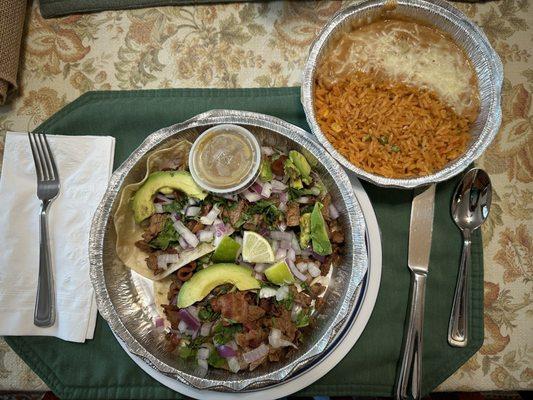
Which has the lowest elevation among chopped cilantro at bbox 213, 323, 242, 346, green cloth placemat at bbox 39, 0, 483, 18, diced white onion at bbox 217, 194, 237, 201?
chopped cilantro at bbox 213, 323, 242, 346

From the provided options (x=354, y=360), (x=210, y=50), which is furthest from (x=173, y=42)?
(x=354, y=360)

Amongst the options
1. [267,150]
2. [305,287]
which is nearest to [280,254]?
[305,287]

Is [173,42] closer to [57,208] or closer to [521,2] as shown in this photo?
[57,208]

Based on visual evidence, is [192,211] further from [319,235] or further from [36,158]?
[36,158]

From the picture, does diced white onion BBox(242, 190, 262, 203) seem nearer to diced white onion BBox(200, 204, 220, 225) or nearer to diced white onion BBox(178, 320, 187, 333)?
diced white onion BBox(200, 204, 220, 225)

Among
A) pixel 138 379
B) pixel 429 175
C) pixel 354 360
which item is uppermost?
pixel 429 175

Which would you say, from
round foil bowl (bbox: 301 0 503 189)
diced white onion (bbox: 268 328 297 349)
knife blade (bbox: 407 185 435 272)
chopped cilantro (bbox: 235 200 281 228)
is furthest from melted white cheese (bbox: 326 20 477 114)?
diced white onion (bbox: 268 328 297 349)

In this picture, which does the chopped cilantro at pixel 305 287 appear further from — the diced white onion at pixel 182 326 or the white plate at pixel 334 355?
the diced white onion at pixel 182 326

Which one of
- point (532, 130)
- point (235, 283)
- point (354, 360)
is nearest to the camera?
point (235, 283)
